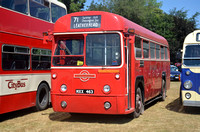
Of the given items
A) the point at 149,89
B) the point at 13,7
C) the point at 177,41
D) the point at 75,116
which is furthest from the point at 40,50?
the point at 177,41

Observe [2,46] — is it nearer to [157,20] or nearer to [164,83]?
[164,83]

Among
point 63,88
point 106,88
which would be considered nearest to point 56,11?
point 63,88

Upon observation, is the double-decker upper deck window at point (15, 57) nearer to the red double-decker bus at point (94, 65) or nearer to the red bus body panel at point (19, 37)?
the red bus body panel at point (19, 37)

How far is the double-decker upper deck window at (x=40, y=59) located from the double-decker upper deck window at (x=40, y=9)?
1344 millimetres

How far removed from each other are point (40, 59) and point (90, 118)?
11.3 feet

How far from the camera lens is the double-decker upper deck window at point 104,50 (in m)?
9.05

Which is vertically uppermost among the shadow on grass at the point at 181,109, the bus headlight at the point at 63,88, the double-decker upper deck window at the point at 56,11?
the double-decker upper deck window at the point at 56,11

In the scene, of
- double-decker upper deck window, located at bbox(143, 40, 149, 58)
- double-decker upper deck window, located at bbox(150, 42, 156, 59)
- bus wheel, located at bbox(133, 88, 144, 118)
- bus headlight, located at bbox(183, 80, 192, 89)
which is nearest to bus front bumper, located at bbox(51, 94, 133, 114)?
bus wheel, located at bbox(133, 88, 144, 118)

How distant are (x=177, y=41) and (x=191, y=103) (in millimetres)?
39181

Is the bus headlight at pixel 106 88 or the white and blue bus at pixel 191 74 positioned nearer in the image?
the bus headlight at pixel 106 88

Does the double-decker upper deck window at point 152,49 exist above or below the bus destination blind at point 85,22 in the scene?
below

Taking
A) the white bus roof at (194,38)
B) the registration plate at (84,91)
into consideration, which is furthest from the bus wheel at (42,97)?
the white bus roof at (194,38)

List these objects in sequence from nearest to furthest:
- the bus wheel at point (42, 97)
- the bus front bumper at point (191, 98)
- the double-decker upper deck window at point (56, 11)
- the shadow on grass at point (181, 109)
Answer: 1. the bus front bumper at point (191, 98)
2. the shadow on grass at point (181, 109)
3. the bus wheel at point (42, 97)
4. the double-decker upper deck window at point (56, 11)

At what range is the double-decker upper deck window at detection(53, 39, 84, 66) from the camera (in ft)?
30.6
